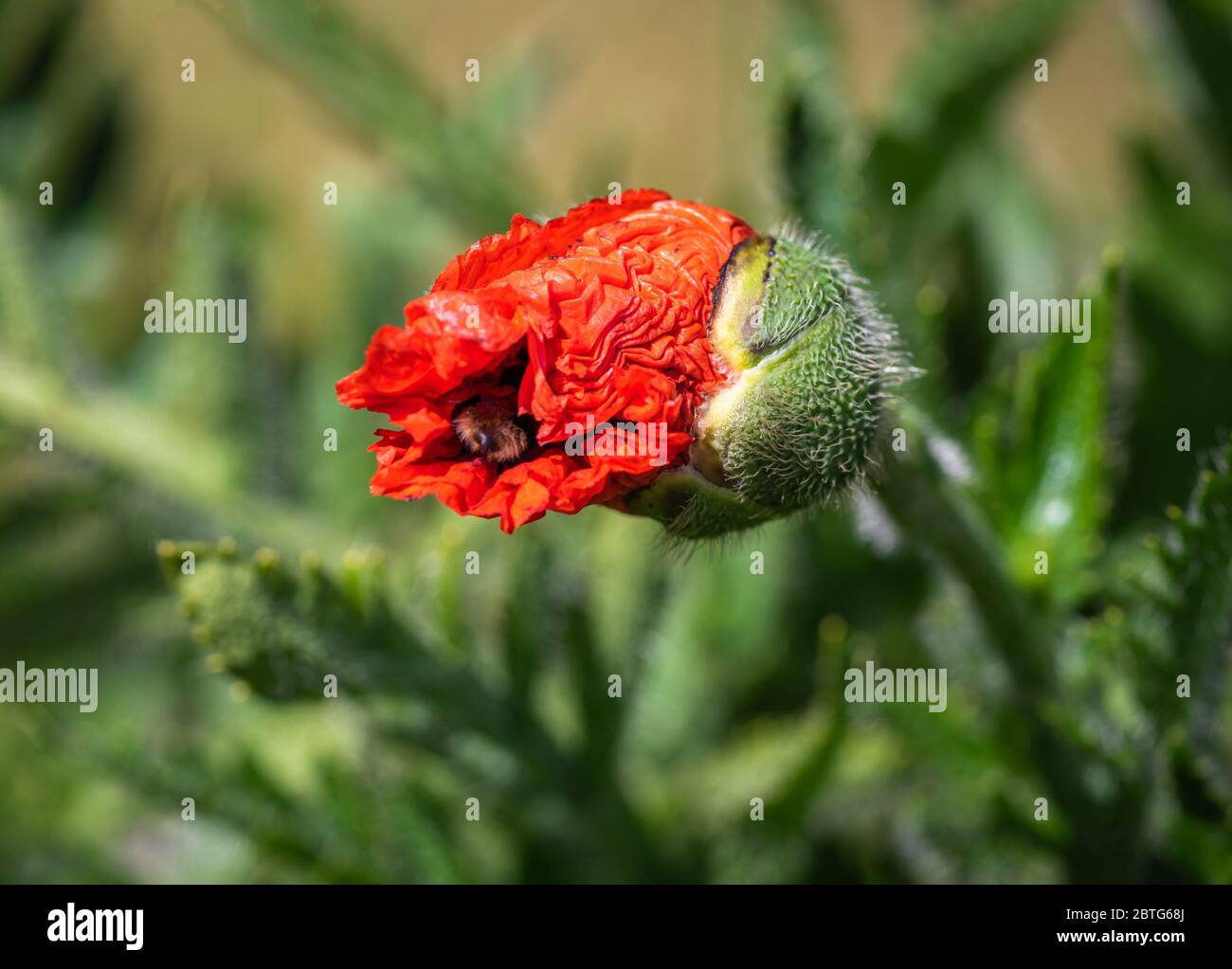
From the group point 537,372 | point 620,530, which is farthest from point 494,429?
point 620,530

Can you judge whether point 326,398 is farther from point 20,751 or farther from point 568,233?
point 568,233

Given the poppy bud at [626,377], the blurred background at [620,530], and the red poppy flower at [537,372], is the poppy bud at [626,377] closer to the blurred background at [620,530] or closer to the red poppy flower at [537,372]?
the red poppy flower at [537,372]

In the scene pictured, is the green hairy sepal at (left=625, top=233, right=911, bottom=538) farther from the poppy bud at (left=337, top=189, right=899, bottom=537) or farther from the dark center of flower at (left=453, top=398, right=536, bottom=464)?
the dark center of flower at (left=453, top=398, right=536, bottom=464)

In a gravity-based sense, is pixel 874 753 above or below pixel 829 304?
below

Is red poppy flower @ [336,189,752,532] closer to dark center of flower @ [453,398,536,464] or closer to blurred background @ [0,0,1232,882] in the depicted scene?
dark center of flower @ [453,398,536,464]

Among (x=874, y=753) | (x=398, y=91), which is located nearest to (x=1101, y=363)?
(x=874, y=753)

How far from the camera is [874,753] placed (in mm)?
1911

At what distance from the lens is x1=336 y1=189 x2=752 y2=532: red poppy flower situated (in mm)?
916

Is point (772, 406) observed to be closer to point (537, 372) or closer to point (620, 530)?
point (537, 372)

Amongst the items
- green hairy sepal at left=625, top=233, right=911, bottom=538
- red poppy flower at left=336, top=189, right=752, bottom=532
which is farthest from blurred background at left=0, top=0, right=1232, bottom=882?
red poppy flower at left=336, top=189, right=752, bottom=532

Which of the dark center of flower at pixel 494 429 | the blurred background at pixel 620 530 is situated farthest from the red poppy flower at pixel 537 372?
Answer: the blurred background at pixel 620 530

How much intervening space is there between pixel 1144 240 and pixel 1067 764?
1186 millimetres

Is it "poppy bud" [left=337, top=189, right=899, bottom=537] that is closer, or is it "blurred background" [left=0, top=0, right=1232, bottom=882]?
"poppy bud" [left=337, top=189, right=899, bottom=537]

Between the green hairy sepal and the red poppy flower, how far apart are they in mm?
20
